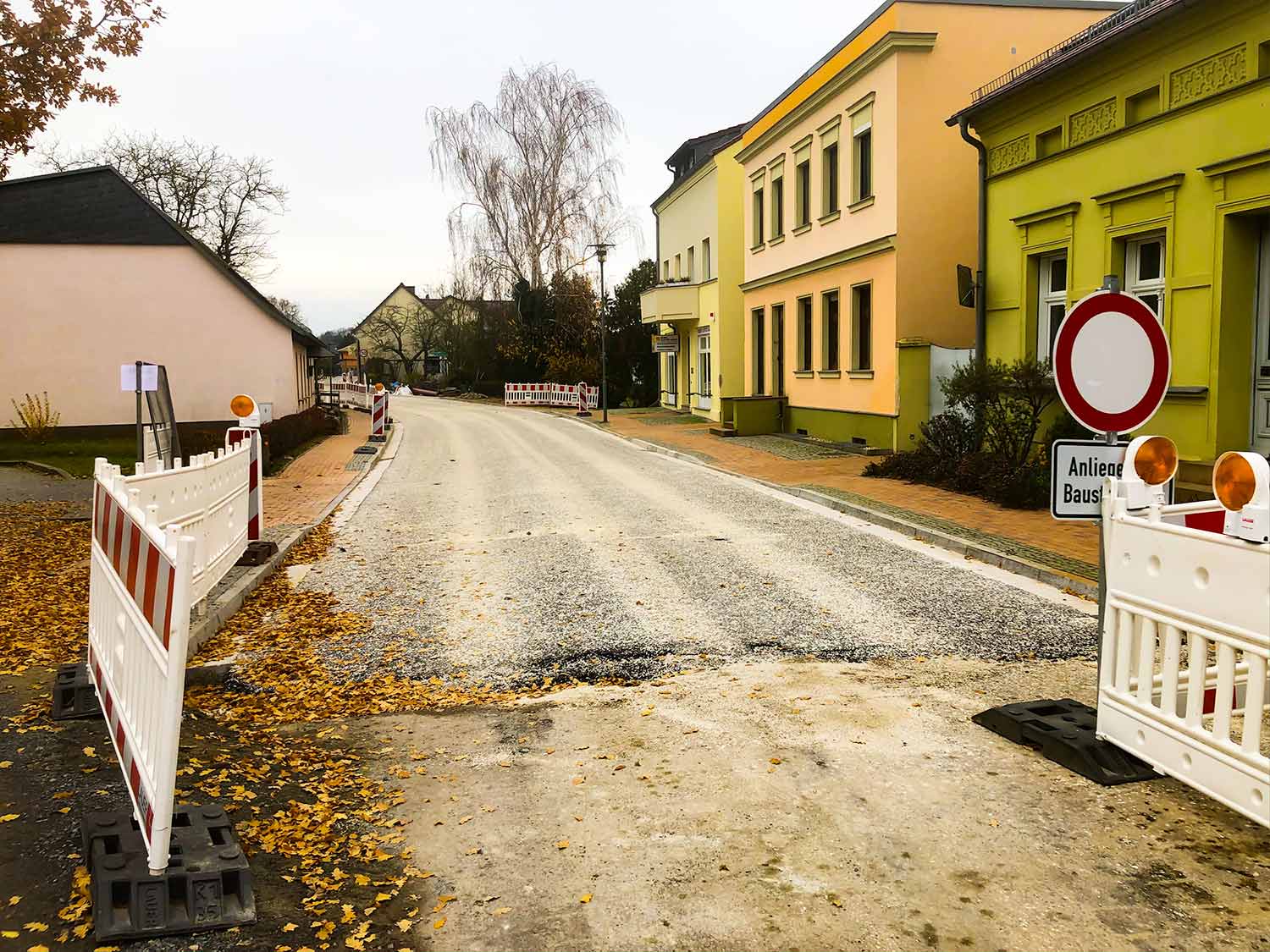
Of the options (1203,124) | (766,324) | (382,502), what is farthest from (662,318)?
(1203,124)

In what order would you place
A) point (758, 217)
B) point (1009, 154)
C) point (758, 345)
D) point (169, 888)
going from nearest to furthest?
1. point (169, 888)
2. point (1009, 154)
3. point (758, 217)
4. point (758, 345)

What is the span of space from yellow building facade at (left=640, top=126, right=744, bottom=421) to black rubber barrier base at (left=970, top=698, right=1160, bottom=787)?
72.3 feet

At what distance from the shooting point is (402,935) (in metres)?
3.44

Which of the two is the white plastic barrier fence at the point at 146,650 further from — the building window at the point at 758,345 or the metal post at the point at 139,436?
the building window at the point at 758,345

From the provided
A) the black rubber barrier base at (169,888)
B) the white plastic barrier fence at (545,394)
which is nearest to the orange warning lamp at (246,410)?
the black rubber barrier base at (169,888)

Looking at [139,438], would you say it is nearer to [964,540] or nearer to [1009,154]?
[964,540]

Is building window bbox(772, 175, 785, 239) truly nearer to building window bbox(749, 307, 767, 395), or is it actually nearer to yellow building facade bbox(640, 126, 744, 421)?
building window bbox(749, 307, 767, 395)

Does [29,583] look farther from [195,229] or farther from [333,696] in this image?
[195,229]

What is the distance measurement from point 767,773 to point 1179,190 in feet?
34.6

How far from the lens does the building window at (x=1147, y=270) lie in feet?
43.2

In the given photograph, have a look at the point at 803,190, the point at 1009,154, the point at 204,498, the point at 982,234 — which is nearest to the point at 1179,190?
the point at 1009,154

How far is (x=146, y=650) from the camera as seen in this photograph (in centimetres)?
384

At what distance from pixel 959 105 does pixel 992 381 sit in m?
7.57

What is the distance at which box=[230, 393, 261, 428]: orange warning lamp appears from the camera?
31.2 feet
